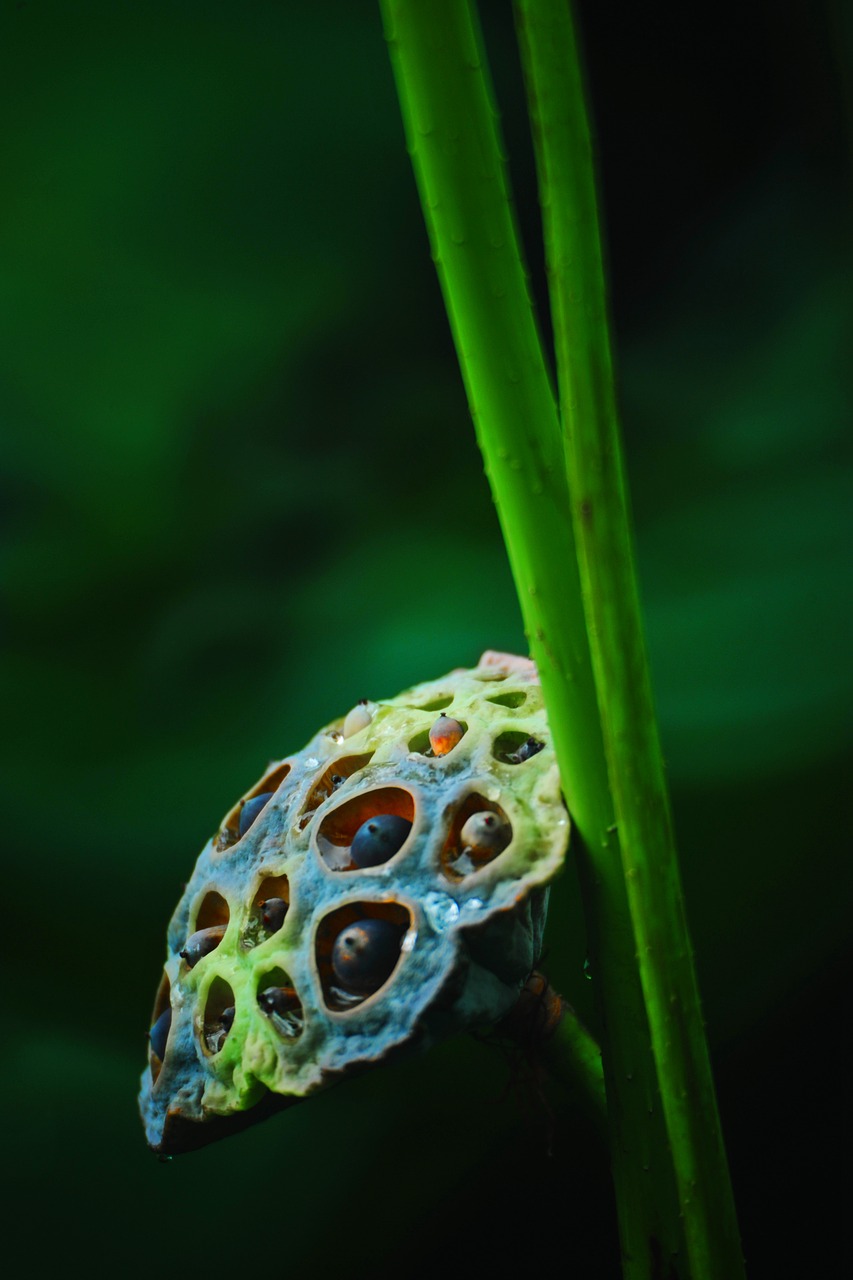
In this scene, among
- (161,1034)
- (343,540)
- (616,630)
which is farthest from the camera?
(343,540)

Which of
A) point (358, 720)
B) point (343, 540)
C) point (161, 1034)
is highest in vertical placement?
point (343, 540)

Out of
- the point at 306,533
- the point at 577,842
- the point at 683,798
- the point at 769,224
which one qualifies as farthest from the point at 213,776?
the point at 769,224

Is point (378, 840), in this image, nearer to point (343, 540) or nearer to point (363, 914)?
point (363, 914)

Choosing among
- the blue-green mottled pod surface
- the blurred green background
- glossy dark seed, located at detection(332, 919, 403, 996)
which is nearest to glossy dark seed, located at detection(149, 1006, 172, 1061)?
the blue-green mottled pod surface

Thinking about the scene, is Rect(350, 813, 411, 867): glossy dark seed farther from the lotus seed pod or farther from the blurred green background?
the blurred green background

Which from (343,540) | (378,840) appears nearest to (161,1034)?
(378,840)

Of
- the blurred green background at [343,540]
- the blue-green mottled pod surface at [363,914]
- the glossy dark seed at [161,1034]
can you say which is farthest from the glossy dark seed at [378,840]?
the blurred green background at [343,540]
